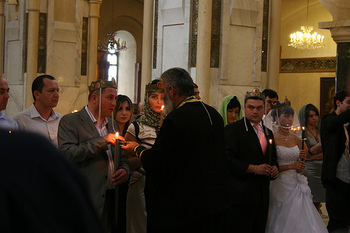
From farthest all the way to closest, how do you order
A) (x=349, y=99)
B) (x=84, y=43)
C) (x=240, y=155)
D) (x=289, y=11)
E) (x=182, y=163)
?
1. (x=289, y=11)
2. (x=84, y=43)
3. (x=349, y=99)
4. (x=240, y=155)
5. (x=182, y=163)

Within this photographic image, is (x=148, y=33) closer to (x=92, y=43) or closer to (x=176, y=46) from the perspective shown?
(x=176, y=46)

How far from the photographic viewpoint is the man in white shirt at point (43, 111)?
13.6ft

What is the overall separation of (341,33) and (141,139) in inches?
182

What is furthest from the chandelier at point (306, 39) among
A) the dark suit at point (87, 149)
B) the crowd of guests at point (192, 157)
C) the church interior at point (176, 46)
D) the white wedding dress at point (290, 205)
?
the dark suit at point (87, 149)

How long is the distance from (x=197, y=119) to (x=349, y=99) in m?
2.43

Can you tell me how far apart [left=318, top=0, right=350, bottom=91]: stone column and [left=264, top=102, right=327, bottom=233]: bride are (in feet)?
9.35

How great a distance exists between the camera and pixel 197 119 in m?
3.25

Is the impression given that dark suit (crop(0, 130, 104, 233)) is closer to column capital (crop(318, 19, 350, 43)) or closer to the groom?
the groom

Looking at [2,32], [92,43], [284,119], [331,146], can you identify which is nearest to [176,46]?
[284,119]

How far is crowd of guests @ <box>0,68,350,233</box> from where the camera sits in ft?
10.5

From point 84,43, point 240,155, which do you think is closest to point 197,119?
point 240,155

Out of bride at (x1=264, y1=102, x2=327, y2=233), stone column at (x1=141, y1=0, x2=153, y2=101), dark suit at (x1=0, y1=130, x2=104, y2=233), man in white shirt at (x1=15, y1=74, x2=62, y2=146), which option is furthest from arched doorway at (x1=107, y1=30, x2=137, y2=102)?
dark suit at (x1=0, y1=130, x2=104, y2=233)

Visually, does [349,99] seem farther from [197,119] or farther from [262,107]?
[197,119]

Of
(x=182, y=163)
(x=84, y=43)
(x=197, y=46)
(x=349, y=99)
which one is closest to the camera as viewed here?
(x=182, y=163)
